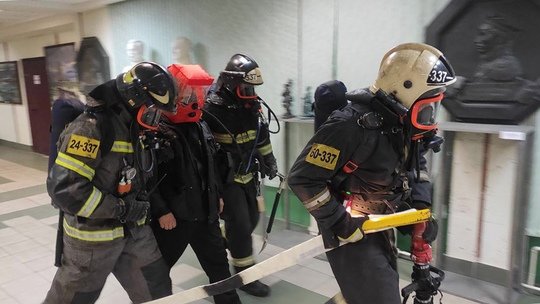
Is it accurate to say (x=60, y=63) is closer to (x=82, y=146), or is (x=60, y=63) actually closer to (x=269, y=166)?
(x=269, y=166)

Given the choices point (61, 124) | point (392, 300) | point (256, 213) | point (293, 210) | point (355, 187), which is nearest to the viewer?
point (392, 300)

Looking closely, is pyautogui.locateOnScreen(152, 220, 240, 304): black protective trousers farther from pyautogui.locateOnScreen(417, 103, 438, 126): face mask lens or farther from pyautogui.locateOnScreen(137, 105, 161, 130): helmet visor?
pyautogui.locateOnScreen(417, 103, 438, 126): face mask lens

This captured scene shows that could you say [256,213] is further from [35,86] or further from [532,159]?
[35,86]

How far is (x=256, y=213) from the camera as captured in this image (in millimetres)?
3035

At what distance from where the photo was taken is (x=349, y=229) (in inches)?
64.2

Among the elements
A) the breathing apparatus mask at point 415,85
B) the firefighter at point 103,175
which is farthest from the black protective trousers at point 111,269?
the breathing apparatus mask at point 415,85

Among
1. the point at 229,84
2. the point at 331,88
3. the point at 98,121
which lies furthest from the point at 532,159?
→ the point at 98,121

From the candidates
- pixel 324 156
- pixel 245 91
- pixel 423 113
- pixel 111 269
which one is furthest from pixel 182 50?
pixel 423 113

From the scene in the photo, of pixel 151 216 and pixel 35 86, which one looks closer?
A: pixel 151 216

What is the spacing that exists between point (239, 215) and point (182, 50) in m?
2.73

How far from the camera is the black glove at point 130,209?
1.84 metres

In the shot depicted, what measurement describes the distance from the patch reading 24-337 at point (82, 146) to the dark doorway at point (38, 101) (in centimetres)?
749

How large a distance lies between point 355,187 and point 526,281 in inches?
78.4

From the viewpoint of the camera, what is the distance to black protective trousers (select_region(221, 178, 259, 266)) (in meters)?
2.85
